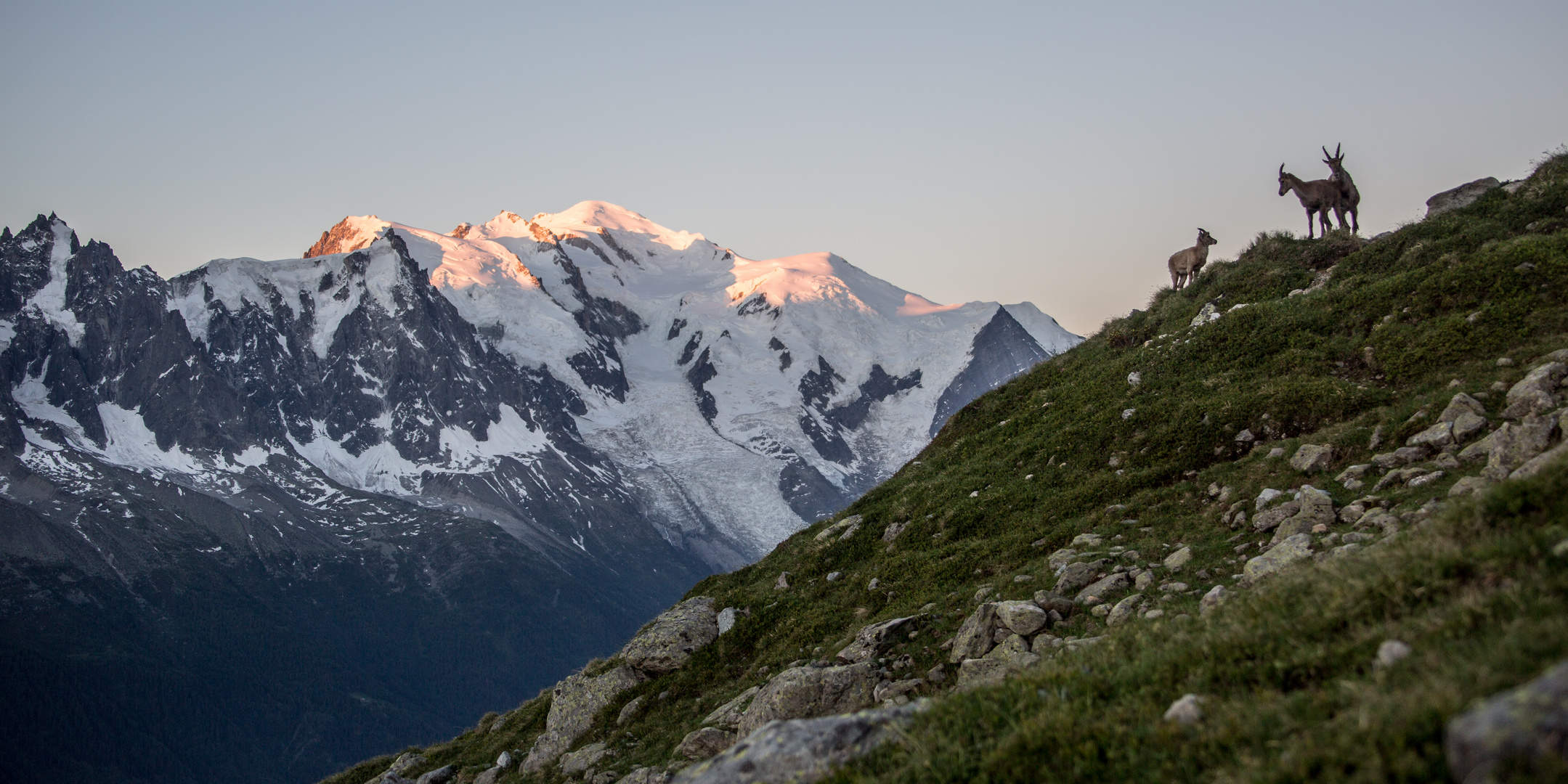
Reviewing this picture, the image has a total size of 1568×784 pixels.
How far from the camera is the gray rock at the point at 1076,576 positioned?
16.4m

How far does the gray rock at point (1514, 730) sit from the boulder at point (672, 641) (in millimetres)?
19666

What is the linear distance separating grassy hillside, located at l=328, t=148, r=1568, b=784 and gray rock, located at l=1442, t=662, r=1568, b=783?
1.12 feet

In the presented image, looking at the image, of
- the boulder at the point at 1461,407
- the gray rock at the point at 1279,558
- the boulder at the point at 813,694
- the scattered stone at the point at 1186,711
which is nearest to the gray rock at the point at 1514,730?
the scattered stone at the point at 1186,711

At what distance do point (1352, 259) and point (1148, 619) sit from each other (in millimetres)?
22145

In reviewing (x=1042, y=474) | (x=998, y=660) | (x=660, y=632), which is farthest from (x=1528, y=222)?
(x=660, y=632)

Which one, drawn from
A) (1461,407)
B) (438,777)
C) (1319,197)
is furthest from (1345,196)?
(438,777)

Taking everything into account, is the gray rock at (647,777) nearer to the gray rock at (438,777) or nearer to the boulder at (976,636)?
the boulder at (976,636)

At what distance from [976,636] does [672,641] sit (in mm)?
10502

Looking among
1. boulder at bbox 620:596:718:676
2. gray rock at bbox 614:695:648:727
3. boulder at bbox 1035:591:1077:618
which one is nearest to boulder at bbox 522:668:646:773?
boulder at bbox 620:596:718:676

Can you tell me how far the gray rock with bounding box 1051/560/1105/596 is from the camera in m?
16.4

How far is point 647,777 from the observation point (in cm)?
1752

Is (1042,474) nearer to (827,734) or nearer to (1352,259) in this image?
(1352,259)

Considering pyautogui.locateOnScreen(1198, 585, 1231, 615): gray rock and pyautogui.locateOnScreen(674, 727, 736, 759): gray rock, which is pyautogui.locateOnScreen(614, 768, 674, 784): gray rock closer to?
pyautogui.locateOnScreen(674, 727, 736, 759): gray rock

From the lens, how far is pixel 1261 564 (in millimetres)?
13727
